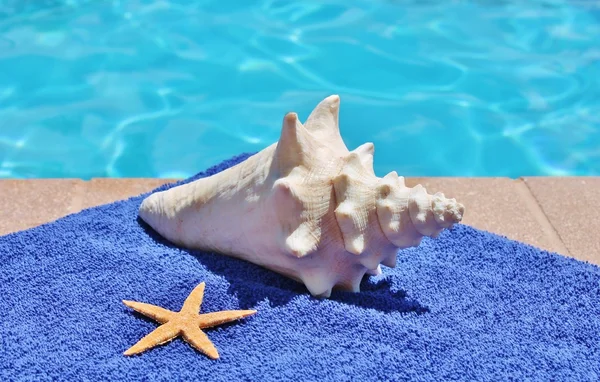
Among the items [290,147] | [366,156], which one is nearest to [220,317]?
[290,147]

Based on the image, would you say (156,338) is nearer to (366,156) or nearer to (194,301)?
(194,301)

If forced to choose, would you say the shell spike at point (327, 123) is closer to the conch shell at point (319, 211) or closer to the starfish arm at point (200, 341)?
the conch shell at point (319, 211)

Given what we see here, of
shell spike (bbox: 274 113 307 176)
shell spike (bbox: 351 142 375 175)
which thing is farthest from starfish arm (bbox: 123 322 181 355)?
shell spike (bbox: 351 142 375 175)

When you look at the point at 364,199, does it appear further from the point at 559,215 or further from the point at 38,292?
the point at 559,215

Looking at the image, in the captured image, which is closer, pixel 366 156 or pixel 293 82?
pixel 366 156

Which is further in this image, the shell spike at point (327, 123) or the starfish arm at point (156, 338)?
the shell spike at point (327, 123)

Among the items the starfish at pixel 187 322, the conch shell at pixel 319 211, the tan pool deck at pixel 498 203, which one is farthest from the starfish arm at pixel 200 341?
the tan pool deck at pixel 498 203

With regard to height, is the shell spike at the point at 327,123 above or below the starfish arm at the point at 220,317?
above
